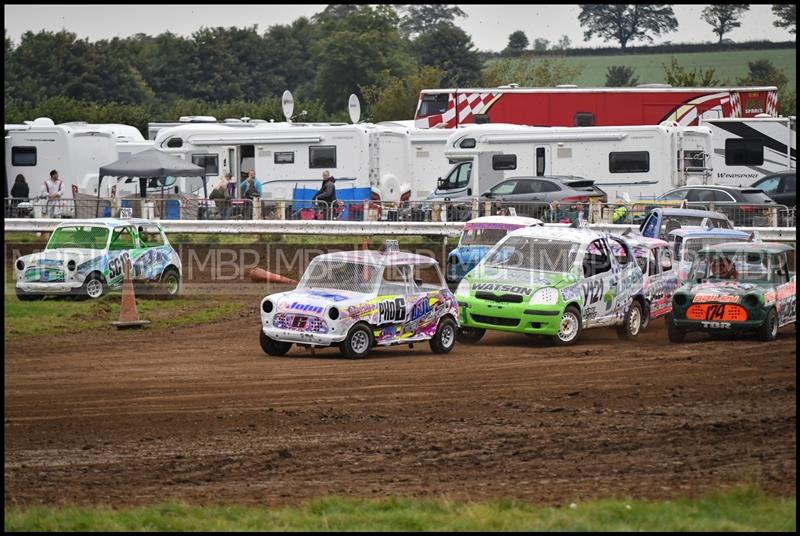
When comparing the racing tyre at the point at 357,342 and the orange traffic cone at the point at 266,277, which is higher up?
the orange traffic cone at the point at 266,277

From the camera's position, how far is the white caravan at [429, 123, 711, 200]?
34.8 meters

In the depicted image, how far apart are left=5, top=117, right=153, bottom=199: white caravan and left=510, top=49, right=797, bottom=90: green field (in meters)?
46.2

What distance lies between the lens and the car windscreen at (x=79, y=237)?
77.8 ft

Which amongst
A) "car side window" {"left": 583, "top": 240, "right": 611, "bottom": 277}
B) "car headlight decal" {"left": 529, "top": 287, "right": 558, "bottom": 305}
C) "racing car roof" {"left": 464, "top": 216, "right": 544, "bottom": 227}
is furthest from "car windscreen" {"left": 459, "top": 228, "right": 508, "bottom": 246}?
"car headlight decal" {"left": 529, "top": 287, "right": 558, "bottom": 305}

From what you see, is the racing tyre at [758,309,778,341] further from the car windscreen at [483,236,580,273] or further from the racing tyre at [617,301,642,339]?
the car windscreen at [483,236,580,273]

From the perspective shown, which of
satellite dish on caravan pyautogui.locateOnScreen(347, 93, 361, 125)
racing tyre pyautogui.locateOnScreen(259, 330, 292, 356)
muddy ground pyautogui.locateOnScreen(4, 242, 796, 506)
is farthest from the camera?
satellite dish on caravan pyautogui.locateOnScreen(347, 93, 361, 125)

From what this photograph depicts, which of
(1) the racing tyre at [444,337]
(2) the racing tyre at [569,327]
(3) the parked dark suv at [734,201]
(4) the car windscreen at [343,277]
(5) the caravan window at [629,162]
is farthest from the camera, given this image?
(5) the caravan window at [629,162]

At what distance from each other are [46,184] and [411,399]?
2159 centimetres

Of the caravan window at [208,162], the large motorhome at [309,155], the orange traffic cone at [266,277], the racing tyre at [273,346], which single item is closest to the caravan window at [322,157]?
the large motorhome at [309,155]

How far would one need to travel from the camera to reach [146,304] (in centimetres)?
2353

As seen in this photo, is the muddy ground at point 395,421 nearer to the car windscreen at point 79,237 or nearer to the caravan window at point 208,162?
the car windscreen at point 79,237

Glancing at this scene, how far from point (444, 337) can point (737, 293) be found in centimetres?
413

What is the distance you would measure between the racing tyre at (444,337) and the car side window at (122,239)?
24.7ft

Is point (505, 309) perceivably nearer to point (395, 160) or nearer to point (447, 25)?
point (395, 160)
